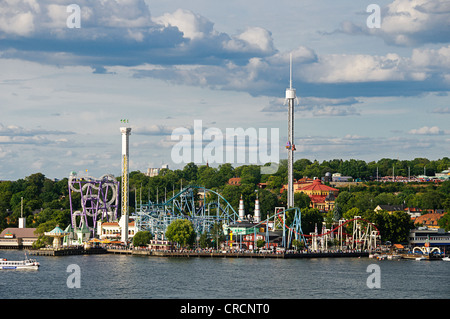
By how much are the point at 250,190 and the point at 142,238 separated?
1583 inches

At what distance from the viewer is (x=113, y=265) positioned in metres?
77.9

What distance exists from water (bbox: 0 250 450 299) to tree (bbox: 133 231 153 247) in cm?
1206

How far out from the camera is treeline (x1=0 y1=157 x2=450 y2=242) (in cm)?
12609

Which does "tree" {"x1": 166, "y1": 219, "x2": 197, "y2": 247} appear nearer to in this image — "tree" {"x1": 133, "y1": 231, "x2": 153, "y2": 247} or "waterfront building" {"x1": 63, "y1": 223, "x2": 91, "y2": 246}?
"tree" {"x1": 133, "y1": 231, "x2": 153, "y2": 247}

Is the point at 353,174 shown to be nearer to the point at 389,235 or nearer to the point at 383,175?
the point at 383,175

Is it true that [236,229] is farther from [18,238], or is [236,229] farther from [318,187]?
[318,187]

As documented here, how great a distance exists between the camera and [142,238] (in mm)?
96562

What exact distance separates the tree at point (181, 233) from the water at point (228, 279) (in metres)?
7.41

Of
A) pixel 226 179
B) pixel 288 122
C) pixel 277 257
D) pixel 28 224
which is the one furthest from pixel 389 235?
pixel 226 179

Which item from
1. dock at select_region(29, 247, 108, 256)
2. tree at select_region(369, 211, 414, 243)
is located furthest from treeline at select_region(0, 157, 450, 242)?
dock at select_region(29, 247, 108, 256)

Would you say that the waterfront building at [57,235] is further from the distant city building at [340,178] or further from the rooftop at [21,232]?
the distant city building at [340,178]

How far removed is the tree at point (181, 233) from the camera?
92.1m

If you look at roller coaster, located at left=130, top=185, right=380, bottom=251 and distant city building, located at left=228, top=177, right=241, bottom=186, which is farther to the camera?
distant city building, located at left=228, top=177, right=241, bottom=186

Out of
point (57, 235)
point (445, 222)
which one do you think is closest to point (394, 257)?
point (445, 222)
